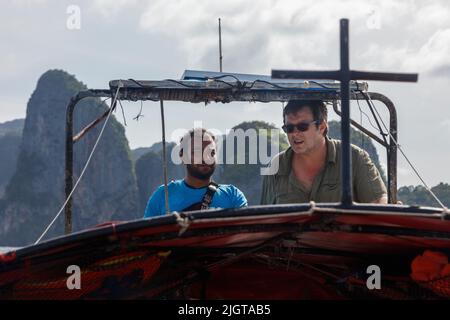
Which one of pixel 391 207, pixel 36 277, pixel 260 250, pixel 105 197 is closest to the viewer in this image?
pixel 391 207

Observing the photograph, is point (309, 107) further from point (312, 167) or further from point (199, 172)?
point (199, 172)

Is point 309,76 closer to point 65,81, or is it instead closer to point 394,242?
point 394,242

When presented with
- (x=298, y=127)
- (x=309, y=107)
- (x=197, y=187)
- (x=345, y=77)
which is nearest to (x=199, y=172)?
(x=197, y=187)

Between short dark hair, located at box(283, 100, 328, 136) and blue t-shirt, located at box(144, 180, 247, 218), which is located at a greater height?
short dark hair, located at box(283, 100, 328, 136)

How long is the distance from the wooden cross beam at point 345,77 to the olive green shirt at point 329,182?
1449 mm

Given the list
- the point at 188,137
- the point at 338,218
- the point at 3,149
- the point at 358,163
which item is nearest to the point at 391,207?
the point at 338,218

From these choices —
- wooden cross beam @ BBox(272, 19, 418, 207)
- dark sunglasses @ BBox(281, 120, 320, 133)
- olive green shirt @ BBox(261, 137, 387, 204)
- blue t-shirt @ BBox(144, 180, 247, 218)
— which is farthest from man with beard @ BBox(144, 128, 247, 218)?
wooden cross beam @ BBox(272, 19, 418, 207)

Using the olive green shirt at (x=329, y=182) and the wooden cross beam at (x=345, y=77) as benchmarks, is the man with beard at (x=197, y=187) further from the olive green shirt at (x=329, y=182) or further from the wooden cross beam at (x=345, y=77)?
the wooden cross beam at (x=345, y=77)

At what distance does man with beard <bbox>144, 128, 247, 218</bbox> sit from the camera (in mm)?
5039

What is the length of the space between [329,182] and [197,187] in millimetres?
873

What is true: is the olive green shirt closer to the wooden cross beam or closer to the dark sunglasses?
the dark sunglasses

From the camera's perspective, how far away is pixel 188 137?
5.06 metres

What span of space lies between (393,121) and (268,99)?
87 centimetres

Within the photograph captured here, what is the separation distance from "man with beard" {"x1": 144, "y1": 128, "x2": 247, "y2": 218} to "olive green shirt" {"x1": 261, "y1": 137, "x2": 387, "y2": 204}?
→ 0.29m
